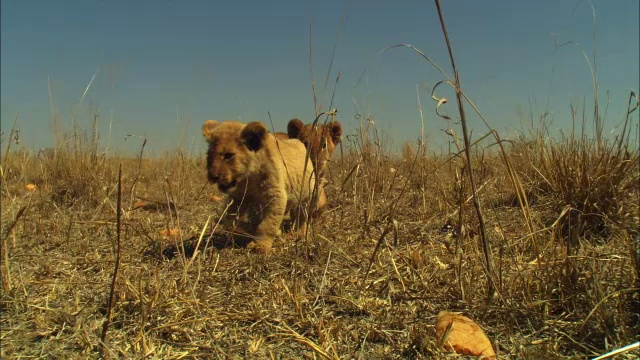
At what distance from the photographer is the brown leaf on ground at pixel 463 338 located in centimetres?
185

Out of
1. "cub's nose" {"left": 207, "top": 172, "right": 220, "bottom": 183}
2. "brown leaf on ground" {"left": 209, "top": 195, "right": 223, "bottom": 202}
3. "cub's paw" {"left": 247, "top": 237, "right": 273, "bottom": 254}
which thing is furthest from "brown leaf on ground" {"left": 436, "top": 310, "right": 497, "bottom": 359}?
"brown leaf on ground" {"left": 209, "top": 195, "right": 223, "bottom": 202}

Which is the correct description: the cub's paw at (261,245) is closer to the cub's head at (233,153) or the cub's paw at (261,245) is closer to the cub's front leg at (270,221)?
the cub's front leg at (270,221)

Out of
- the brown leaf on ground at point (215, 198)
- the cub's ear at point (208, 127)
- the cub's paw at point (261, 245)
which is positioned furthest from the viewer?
the brown leaf on ground at point (215, 198)

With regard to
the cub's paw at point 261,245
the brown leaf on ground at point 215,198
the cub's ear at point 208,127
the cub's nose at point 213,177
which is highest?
the cub's ear at point 208,127

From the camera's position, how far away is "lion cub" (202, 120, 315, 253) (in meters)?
3.72

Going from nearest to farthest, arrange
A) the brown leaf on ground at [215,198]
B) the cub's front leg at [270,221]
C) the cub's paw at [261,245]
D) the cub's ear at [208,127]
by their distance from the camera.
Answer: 1. the cub's paw at [261,245]
2. the cub's front leg at [270,221]
3. the cub's ear at [208,127]
4. the brown leaf on ground at [215,198]

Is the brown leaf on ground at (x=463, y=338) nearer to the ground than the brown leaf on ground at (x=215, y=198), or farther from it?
nearer to the ground

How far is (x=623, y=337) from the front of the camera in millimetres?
1768

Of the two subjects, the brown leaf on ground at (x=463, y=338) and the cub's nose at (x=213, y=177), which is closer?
the brown leaf on ground at (x=463, y=338)

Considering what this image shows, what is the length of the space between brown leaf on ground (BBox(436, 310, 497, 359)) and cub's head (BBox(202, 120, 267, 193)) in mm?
2309

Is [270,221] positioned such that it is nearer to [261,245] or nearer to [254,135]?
[261,245]

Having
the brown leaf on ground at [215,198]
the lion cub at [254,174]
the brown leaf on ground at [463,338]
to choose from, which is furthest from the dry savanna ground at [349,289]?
the brown leaf on ground at [215,198]

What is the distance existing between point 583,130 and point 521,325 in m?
2.10

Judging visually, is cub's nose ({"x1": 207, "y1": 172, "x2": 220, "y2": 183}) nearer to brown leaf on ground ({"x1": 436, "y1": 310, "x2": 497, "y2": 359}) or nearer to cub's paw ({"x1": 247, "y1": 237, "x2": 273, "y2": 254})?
cub's paw ({"x1": 247, "y1": 237, "x2": 273, "y2": 254})
